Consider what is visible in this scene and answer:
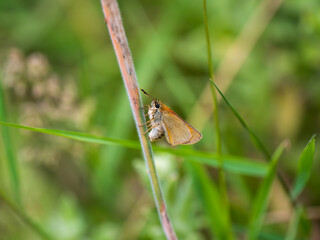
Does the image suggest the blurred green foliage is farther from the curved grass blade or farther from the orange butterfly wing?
the orange butterfly wing

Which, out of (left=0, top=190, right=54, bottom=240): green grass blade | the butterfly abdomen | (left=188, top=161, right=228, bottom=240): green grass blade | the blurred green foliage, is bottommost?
(left=0, top=190, right=54, bottom=240): green grass blade

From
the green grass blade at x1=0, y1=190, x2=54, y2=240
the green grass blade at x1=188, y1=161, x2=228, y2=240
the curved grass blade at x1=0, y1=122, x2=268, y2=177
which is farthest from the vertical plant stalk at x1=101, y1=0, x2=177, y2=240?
the green grass blade at x1=0, y1=190, x2=54, y2=240

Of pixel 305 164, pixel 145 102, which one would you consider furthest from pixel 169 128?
pixel 145 102

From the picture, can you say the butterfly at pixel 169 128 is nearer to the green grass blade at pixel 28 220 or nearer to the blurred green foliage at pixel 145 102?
the blurred green foliage at pixel 145 102

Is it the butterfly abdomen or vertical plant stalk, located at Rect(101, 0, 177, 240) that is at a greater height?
the butterfly abdomen

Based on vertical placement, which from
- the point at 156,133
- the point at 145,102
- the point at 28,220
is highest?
the point at 145,102

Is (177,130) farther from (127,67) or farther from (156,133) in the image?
(127,67)

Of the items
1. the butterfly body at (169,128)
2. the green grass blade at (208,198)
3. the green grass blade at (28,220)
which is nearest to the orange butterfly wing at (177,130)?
the butterfly body at (169,128)
